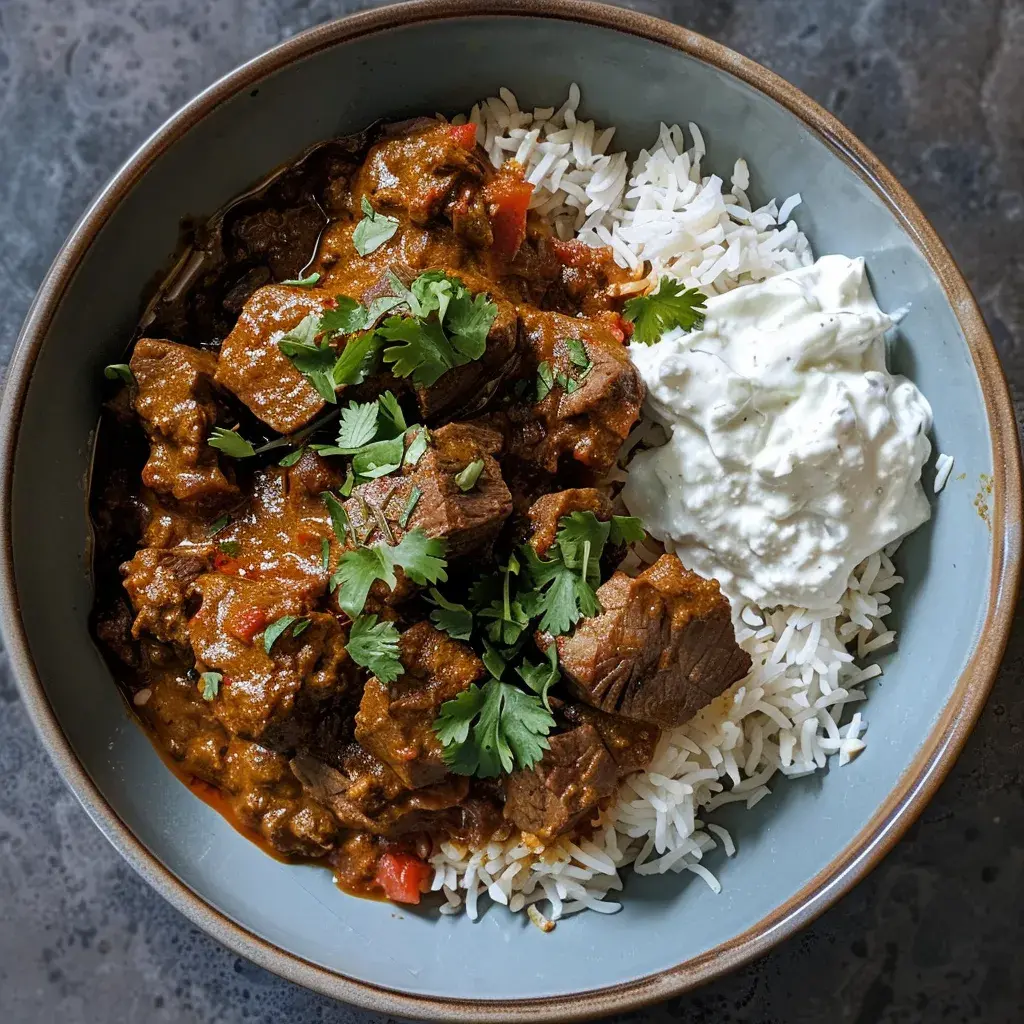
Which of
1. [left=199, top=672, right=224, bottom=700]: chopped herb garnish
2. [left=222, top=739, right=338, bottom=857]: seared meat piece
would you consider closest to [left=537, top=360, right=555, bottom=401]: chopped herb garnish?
[left=199, top=672, right=224, bottom=700]: chopped herb garnish

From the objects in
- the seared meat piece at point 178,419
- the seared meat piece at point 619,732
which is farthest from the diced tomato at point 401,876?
the seared meat piece at point 178,419

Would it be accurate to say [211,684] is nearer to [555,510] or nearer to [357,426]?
[357,426]

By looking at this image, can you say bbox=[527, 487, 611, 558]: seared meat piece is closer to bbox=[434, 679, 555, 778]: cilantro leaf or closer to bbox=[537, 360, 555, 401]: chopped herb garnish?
bbox=[537, 360, 555, 401]: chopped herb garnish

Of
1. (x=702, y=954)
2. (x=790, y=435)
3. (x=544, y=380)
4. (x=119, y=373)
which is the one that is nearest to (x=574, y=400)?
(x=544, y=380)

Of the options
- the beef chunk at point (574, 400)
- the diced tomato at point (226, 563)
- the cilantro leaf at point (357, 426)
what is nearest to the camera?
the cilantro leaf at point (357, 426)

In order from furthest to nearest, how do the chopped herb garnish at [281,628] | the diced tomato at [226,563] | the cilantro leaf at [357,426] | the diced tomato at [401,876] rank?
the diced tomato at [401,876] → the diced tomato at [226,563] → the cilantro leaf at [357,426] → the chopped herb garnish at [281,628]

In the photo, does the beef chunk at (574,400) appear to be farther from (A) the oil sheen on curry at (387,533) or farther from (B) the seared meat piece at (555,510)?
(B) the seared meat piece at (555,510)
